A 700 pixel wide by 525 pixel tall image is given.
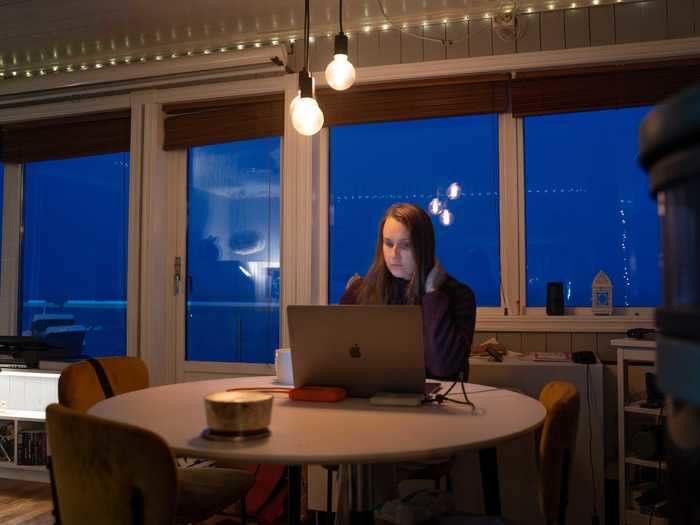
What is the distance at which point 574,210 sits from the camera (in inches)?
128

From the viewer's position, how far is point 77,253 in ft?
13.9

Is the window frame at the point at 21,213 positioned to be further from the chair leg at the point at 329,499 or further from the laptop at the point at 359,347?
the laptop at the point at 359,347

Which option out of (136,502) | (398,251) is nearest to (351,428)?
(136,502)

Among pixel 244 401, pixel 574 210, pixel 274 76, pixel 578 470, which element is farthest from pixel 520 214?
pixel 244 401

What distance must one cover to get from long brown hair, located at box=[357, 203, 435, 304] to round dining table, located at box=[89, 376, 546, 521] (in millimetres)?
846

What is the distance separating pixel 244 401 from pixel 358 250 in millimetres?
2443

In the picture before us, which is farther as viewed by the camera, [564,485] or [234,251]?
[234,251]

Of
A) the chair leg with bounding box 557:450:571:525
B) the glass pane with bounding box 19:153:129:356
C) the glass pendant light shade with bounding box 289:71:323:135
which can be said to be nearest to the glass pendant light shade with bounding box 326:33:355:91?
the glass pendant light shade with bounding box 289:71:323:135

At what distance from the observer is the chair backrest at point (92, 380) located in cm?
187

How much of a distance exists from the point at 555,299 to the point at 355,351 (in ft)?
6.31

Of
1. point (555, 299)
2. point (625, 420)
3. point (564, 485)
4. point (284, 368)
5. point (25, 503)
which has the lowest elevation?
point (25, 503)

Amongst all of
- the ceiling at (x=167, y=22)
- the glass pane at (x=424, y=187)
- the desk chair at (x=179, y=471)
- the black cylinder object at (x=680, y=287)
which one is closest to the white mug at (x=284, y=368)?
the desk chair at (x=179, y=471)

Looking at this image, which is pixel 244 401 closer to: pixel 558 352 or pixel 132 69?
pixel 558 352

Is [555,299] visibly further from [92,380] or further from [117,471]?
[117,471]
